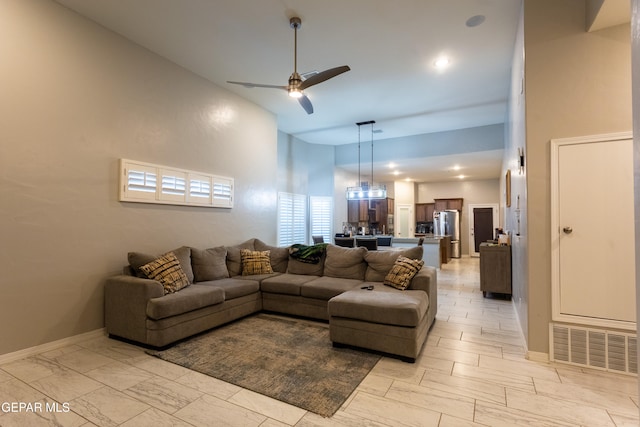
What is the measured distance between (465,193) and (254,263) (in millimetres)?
9388

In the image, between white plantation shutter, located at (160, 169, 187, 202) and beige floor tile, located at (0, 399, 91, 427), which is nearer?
beige floor tile, located at (0, 399, 91, 427)

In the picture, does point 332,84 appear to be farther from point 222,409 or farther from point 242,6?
point 222,409

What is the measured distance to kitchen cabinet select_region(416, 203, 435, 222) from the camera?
11.8 metres

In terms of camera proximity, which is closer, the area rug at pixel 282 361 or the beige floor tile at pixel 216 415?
the beige floor tile at pixel 216 415

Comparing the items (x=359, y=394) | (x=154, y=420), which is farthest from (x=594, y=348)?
(x=154, y=420)

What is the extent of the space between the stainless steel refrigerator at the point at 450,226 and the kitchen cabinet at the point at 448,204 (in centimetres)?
36

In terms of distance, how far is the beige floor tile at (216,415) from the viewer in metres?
1.97

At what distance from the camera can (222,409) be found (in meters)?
2.11

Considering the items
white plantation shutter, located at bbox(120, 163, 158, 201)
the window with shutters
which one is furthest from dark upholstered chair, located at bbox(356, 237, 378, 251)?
white plantation shutter, located at bbox(120, 163, 158, 201)

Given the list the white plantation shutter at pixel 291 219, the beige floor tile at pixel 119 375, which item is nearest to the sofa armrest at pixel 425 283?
the beige floor tile at pixel 119 375

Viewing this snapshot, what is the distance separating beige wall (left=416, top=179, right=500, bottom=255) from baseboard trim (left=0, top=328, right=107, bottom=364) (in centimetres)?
1096

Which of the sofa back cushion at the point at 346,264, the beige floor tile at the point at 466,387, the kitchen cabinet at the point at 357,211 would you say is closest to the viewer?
the beige floor tile at the point at 466,387

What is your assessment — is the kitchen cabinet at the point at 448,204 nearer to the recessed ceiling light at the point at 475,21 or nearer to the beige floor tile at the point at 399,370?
the recessed ceiling light at the point at 475,21

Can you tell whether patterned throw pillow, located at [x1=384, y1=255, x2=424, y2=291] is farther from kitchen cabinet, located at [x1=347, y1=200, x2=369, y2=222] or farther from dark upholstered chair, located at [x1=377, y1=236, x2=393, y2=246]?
kitchen cabinet, located at [x1=347, y1=200, x2=369, y2=222]
